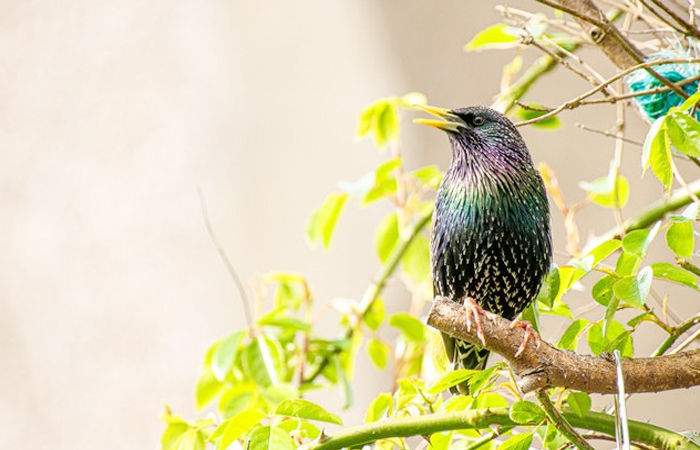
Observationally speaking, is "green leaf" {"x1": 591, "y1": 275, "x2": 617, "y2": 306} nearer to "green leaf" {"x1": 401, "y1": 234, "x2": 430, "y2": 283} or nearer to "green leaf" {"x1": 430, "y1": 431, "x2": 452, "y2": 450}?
"green leaf" {"x1": 430, "y1": 431, "x2": 452, "y2": 450}

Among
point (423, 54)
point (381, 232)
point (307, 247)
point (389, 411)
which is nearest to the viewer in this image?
point (389, 411)

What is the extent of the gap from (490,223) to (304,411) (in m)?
0.41

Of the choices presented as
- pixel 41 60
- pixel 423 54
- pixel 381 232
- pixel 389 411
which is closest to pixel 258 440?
pixel 389 411

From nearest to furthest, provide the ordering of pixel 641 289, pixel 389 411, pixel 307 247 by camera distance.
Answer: pixel 641 289
pixel 389 411
pixel 307 247

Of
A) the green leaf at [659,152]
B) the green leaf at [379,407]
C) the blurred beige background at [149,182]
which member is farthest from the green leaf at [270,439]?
the blurred beige background at [149,182]

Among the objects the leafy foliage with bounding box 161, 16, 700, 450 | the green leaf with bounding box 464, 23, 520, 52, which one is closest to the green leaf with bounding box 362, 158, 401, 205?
the leafy foliage with bounding box 161, 16, 700, 450

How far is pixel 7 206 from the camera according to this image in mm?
3270

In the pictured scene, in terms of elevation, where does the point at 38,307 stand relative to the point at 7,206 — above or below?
below

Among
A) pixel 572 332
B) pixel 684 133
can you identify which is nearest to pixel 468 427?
pixel 572 332

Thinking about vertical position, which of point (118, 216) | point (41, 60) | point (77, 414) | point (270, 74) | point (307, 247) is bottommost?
point (77, 414)

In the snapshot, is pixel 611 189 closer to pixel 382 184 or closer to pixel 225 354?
pixel 382 184

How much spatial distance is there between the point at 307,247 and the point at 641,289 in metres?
2.15

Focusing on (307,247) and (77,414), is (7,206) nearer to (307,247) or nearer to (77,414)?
(77,414)

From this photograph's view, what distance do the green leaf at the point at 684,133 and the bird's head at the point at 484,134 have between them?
449 mm
